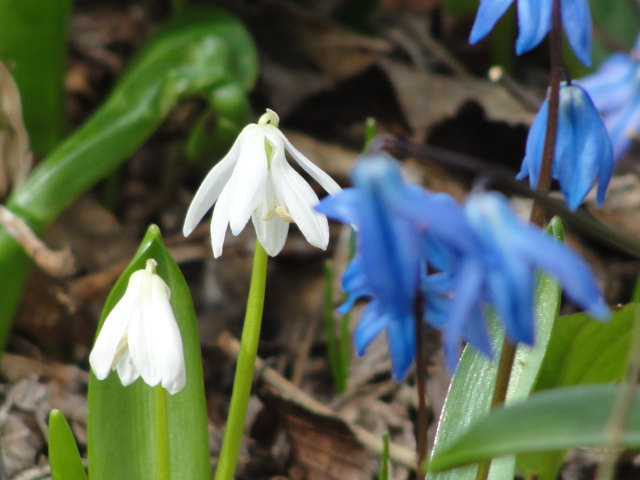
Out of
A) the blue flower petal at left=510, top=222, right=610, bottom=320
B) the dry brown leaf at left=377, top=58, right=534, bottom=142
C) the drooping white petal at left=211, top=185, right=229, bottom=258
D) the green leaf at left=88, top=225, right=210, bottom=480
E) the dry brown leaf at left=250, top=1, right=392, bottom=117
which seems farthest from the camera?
the dry brown leaf at left=250, top=1, right=392, bottom=117

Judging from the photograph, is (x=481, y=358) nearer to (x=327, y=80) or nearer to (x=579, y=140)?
(x=579, y=140)

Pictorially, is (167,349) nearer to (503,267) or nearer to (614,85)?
(503,267)

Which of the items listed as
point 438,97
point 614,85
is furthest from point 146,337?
point 438,97

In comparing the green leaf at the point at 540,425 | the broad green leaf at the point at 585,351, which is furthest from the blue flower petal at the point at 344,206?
the broad green leaf at the point at 585,351

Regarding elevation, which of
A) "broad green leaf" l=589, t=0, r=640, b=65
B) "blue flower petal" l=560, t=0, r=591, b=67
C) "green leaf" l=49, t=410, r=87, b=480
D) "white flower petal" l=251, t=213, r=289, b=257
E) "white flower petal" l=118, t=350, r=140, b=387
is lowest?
"green leaf" l=49, t=410, r=87, b=480

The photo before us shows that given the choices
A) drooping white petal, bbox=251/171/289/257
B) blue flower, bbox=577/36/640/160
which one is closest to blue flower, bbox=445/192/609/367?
drooping white petal, bbox=251/171/289/257

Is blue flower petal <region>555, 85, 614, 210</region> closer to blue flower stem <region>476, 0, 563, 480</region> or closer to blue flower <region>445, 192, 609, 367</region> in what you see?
blue flower stem <region>476, 0, 563, 480</region>

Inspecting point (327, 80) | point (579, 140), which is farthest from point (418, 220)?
point (327, 80)

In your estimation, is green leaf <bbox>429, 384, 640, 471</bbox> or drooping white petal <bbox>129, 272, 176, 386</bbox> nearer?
green leaf <bbox>429, 384, 640, 471</bbox>
